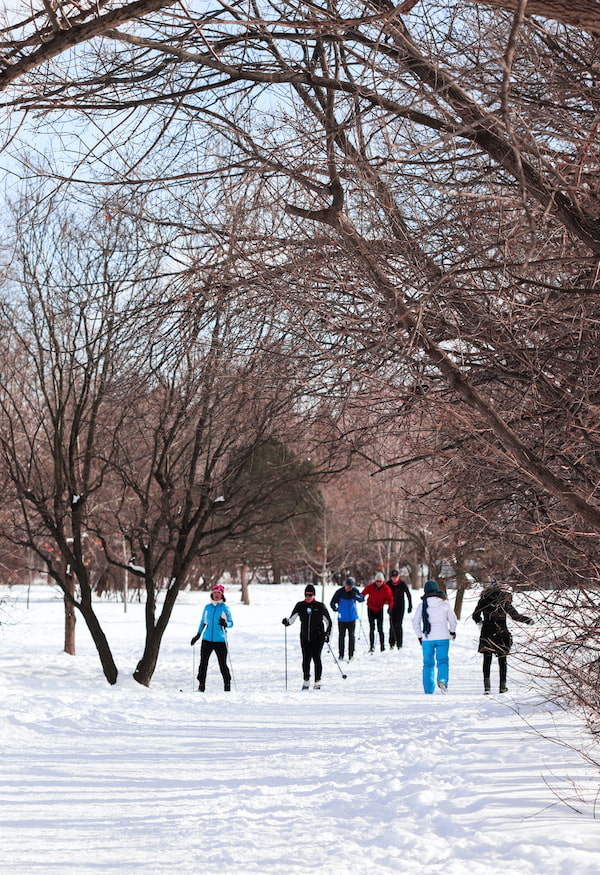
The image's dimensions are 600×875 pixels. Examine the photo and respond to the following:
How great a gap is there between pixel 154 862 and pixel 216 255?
3.64m

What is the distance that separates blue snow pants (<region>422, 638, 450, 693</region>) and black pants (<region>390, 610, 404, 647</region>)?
7439 millimetres

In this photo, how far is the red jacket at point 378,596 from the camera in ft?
66.2

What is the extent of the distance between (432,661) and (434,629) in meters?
0.47

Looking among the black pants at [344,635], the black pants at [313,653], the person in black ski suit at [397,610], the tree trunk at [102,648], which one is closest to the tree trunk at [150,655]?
the tree trunk at [102,648]

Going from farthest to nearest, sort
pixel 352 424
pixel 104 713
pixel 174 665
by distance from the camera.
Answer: pixel 174 665 < pixel 104 713 < pixel 352 424

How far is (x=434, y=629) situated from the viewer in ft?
45.4

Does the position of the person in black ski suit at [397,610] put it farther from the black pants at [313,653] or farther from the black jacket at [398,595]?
the black pants at [313,653]

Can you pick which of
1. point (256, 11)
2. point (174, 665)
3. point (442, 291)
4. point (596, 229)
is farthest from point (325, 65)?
point (174, 665)

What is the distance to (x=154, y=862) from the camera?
528cm

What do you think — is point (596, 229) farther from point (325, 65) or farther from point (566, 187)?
point (325, 65)

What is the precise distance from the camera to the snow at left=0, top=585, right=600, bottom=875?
5.24 metres

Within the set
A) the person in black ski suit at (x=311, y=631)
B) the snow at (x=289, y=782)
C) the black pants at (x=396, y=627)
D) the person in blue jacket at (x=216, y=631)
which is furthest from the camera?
the black pants at (x=396, y=627)

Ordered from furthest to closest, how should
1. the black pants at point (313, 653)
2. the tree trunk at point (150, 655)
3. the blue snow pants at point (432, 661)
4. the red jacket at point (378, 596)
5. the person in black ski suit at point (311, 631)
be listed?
the red jacket at point (378, 596), the tree trunk at point (150, 655), the person in black ski suit at point (311, 631), the black pants at point (313, 653), the blue snow pants at point (432, 661)

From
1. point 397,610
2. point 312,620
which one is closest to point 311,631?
point 312,620
